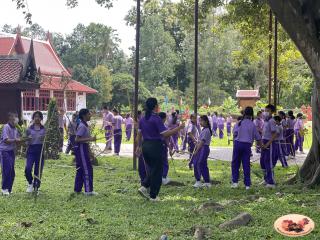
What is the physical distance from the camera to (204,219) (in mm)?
7969

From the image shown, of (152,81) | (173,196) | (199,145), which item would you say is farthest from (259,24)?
(152,81)

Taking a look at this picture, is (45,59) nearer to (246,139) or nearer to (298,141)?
(298,141)

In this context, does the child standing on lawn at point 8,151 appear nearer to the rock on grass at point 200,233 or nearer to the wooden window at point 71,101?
the rock on grass at point 200,233

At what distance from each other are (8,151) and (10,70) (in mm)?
10656

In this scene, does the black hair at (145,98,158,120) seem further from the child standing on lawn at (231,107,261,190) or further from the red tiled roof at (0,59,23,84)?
the red tiled roof at (0,59,23,84)

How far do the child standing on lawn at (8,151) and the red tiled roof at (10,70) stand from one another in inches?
384

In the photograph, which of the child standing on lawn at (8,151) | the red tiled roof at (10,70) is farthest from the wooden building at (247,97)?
the child standing on lawn at (8,151)

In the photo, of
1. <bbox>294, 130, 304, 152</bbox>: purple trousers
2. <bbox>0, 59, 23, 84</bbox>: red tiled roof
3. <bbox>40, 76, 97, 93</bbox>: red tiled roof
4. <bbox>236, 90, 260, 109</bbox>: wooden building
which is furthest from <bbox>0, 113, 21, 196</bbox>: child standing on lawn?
<bbox>236, 90, 260, 109</bbox>: wooden building

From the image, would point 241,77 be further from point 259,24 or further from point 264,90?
point 259,24

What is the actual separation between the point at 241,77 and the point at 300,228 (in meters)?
59.1

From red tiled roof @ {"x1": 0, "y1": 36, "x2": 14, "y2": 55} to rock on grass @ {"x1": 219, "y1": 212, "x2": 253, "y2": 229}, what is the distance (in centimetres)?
3673

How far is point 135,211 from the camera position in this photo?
891 centimetres

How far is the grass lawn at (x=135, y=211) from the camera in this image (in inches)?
285

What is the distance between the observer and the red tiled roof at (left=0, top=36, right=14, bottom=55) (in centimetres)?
4184
